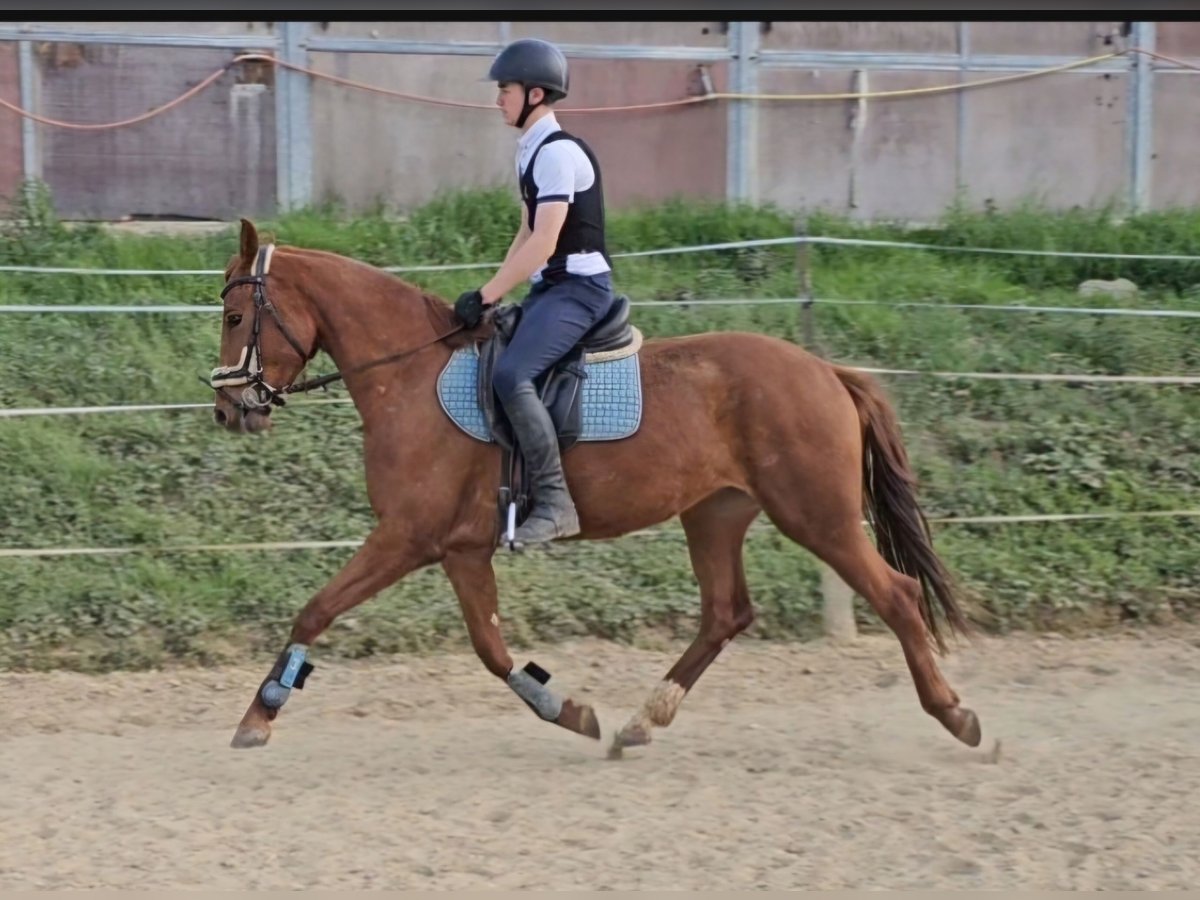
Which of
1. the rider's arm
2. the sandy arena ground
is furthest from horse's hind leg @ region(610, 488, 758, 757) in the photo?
the rider's arm

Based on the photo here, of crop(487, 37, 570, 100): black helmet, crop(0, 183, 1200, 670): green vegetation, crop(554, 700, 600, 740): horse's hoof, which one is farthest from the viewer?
crop(0, 183, 1200, 670): green vegetation

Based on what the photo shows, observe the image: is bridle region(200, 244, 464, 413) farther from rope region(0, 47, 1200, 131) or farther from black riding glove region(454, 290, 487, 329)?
rope region(0, 47, 1200, 131)

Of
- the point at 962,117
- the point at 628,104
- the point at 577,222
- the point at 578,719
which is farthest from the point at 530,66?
the point at 962,117

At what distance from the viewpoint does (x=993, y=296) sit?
373 inches

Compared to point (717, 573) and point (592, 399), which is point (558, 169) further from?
point (717, 573)

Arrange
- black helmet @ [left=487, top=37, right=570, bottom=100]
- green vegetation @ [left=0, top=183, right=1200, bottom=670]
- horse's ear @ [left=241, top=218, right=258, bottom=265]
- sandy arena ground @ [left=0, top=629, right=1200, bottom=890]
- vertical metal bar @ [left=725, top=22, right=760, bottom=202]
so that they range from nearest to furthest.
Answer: sandy arena ground @ [left=0, top=629, right=1200, bottom=890], black helmet @ [left=487, top=37, right=570, bottom=100], horse's ear @ [left=241, top=218, right=258, bottom=265], green vegetation @ [left=0, top=183, right=1200, bottom=670], vertical metal bar @ [left=725, top=22, right=760, bottom=202]

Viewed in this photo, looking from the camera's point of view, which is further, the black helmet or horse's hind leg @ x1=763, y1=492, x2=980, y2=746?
horse's hind leg @ x1=763, y1=492, x2=980, y2=746

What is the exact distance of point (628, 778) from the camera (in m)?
5.00

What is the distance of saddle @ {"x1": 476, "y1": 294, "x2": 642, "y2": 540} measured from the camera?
5.11m

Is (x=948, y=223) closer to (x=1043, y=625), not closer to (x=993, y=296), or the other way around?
(x=993, y=296)

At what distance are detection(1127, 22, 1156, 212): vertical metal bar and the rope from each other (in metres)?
0.10

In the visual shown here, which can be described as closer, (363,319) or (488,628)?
(488,628)

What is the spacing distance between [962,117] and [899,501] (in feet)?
21.8

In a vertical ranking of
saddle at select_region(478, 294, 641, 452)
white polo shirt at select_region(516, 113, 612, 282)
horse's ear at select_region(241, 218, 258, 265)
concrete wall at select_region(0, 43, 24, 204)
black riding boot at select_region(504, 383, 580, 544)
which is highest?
concrete wall at select_region(0, 43, 24, 204)
